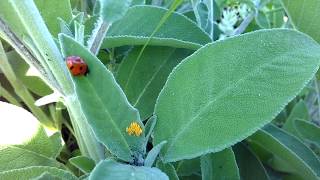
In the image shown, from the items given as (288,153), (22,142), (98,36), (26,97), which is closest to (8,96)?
(26,97)

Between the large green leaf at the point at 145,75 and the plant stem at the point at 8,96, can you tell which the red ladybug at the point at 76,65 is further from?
the plant stem at the point at 8,96

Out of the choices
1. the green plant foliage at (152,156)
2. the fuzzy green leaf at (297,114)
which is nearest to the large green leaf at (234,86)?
the green plant foliage at (152,156)

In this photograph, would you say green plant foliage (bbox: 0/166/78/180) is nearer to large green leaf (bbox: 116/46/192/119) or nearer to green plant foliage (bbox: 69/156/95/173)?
green plant foliage (bbox: 69/156/95/173)

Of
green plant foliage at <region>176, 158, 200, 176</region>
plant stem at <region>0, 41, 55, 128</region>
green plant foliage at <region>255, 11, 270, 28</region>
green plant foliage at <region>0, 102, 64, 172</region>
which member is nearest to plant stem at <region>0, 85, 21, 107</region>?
plant stem at <region>0, 41, 55, 128</region>

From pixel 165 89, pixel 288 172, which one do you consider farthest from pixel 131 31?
pixel 288 172

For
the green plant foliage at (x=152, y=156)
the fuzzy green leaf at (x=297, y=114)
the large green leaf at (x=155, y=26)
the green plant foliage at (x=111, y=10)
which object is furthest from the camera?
the fuzzy green leaf at (x=297, y=114)

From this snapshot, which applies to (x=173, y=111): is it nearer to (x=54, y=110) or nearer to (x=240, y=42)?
(x=240, y=42)
